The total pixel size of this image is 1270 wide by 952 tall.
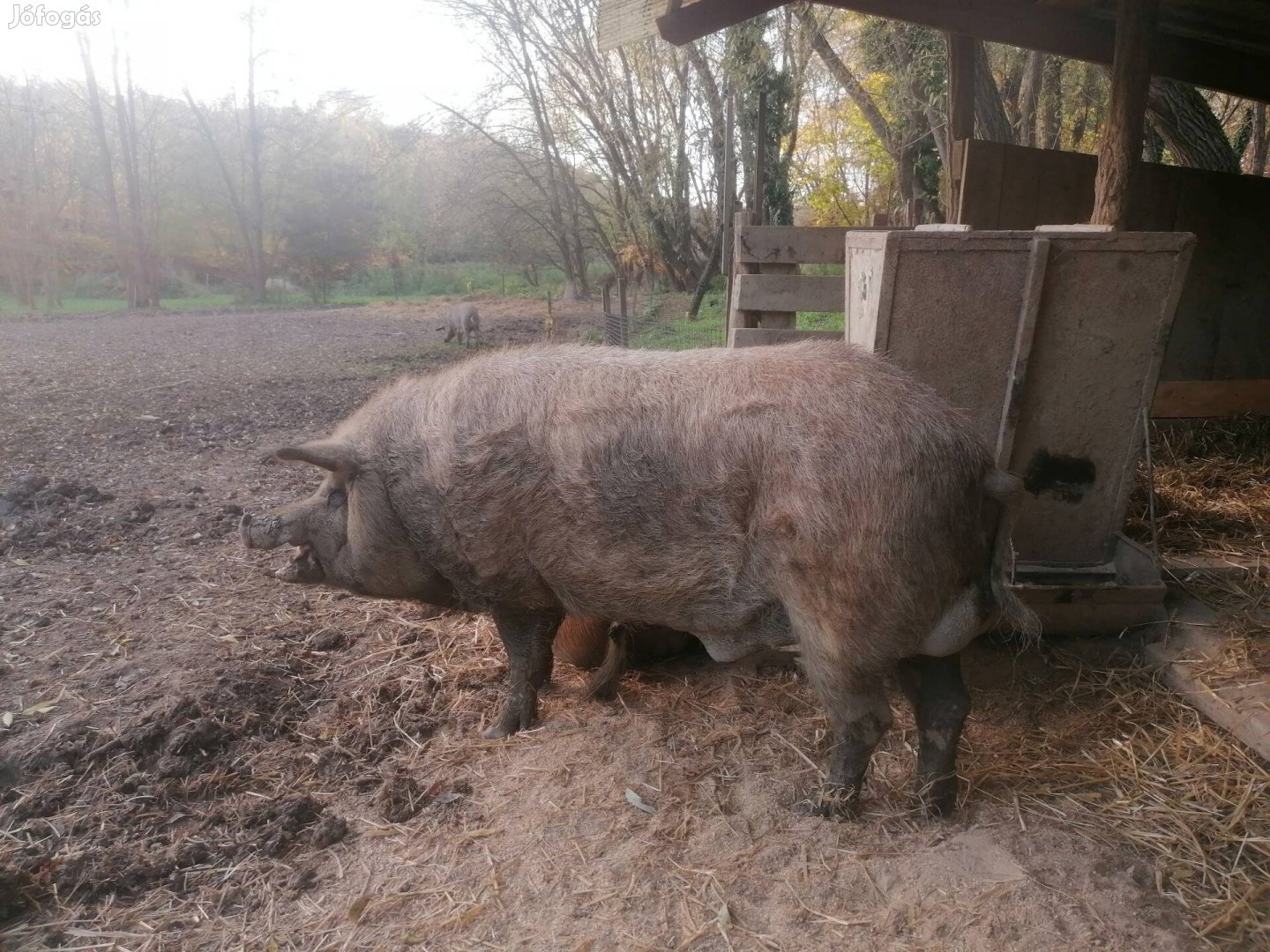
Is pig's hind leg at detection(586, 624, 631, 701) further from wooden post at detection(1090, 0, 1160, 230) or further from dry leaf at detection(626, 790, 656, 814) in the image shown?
wooden post at detection(1090, 0, 1160, 230)

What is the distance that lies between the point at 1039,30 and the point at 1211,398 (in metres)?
2.86

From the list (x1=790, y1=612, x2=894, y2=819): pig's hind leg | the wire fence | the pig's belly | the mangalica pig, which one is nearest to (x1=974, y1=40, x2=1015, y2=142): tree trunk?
the wire fence

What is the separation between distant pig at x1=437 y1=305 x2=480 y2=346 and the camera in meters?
13.1

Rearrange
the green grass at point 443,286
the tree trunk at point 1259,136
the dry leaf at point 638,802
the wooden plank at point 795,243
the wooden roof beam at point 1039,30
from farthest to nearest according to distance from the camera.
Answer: the green grass at point 443,286
the tree trunk at point 1259,136
the wooden plank at point 795,243
the wooden roof beam at point 1039,30
the dry leaf at point 638,802

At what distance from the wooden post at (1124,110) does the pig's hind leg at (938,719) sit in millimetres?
3089

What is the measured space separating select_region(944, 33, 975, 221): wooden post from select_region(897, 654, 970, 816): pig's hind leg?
13.5 ft

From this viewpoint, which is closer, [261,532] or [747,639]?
[747,639]

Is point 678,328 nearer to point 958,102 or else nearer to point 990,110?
point 990,110

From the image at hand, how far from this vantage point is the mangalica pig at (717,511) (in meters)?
2.64

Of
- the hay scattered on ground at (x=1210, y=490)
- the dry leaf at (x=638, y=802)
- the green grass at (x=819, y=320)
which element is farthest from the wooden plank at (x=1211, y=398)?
the green grass at (x=819, y=320)

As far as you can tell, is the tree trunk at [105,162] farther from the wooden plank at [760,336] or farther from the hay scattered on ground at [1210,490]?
the hay scattered on ground at [1210,490]

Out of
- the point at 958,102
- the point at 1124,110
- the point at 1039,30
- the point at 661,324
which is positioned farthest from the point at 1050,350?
the point at 661,324

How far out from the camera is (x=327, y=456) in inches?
138

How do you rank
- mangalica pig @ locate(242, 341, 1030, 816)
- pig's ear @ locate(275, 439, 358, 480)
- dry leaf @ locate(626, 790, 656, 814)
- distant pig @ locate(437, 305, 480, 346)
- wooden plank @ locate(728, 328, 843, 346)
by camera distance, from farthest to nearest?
distant pig @ locate(437, 305, 480, 346)
wooden plank @ locate(728, 328, 843, 346)
pig's ear @ locate(275, 439, 358, 480)
dry leaf @ locate(626, 790, 656, 814)
mangalica pig @ locate(242, 341, 1030, 816)
